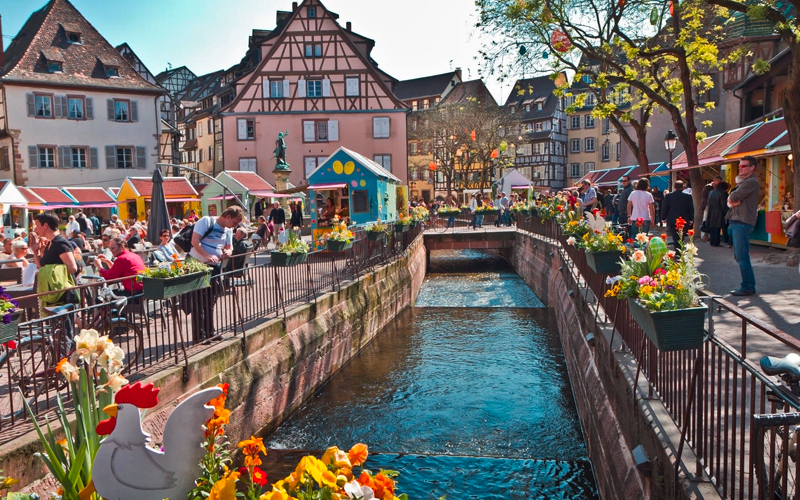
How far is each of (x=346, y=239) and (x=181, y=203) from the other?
3295 cm

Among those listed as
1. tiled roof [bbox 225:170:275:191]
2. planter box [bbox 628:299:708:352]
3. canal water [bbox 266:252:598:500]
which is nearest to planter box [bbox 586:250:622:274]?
canal water [bbox 266:252:598:500]

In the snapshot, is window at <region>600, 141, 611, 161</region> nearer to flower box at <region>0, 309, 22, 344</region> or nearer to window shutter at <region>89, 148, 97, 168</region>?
window shutter at <region>89, 148, 97, 168</region>

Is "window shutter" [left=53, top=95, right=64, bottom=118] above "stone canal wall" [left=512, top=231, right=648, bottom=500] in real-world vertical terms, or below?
above

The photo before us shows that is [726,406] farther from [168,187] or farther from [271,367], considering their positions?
[168,187]

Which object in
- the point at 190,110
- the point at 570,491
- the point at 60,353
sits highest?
the point at 190,110

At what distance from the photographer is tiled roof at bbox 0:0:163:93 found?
38.7 m

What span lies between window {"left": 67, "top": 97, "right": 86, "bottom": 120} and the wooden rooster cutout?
4175 centimetres

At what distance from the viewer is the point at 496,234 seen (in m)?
31.1

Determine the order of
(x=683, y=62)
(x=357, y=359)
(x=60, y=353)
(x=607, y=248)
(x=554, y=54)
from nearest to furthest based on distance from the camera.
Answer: (x=60, y=353) < (x=607, y=248) < (x=357, y=359) < (x=683, y=62) < (x=554, y=54)

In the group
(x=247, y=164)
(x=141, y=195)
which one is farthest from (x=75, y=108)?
(x=247, y=164)

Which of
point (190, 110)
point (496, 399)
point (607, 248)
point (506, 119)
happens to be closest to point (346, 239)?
point (496, 399)

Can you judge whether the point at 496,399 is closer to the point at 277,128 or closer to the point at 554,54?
the point at 554,54

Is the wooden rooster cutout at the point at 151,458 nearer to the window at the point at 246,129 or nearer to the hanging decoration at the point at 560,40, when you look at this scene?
the hanging decoration at the point at 560,40

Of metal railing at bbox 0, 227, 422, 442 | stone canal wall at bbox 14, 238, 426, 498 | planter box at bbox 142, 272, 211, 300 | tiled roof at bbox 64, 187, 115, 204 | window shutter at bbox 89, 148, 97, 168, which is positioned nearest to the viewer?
metal railing at bbox 0, 227, 422, 442
